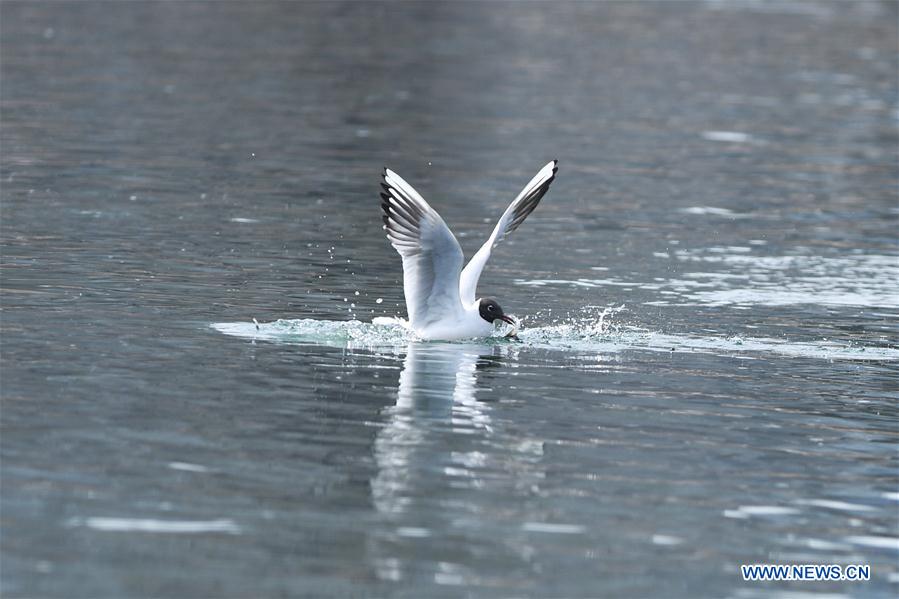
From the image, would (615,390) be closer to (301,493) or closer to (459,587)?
(301,493)

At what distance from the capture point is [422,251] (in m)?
17.5

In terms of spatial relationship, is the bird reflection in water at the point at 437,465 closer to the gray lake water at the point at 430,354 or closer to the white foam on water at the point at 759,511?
the gray lake water at the point at 430,354

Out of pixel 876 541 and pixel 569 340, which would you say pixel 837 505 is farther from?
pixel 569 340

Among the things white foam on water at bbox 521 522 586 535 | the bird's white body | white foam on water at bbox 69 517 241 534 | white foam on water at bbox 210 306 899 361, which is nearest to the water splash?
Result: white foam on water at bbox 210 306 899 361

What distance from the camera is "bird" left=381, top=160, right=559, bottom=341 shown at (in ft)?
56.3

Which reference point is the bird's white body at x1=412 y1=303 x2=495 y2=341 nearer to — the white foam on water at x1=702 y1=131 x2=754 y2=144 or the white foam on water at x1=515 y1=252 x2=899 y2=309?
the white foam on water at x1=515 y1=252 x2=899 y2=309

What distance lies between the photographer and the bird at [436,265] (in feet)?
56.3

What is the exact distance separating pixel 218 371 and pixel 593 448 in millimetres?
3831

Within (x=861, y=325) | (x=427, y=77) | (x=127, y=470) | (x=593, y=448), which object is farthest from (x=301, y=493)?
(x=427, y=77)

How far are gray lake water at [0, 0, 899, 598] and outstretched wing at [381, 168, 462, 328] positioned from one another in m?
0.48

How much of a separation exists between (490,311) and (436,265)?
2.96 feet

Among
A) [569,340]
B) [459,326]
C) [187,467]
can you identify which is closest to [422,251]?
[459,326]

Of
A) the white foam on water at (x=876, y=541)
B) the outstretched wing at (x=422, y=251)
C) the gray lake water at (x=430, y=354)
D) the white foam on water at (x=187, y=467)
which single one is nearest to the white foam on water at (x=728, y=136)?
the gray lake water at (x=430, y=354)

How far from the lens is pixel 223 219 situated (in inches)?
998
